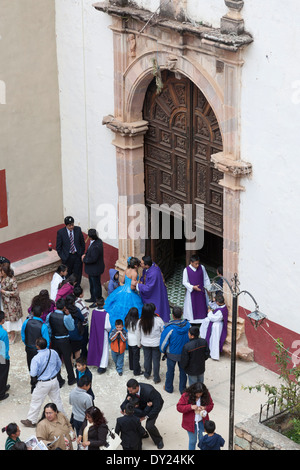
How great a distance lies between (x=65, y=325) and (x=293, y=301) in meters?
3.13

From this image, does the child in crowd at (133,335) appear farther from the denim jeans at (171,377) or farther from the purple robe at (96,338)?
the denim jeans at (171,377)

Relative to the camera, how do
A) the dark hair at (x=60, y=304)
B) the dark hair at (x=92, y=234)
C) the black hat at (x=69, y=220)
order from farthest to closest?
the black hat at (x=69, y=220)
the dark hair at (x=92, y=234)
the dark hair at (x=60, y=304)

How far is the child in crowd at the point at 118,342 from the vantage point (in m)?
13.5

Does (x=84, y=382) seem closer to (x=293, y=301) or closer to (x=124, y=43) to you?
(x=293, y=301)

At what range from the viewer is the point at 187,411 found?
38.0 feet

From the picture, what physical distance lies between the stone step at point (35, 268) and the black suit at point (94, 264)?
1158mm

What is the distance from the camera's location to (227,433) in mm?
12570

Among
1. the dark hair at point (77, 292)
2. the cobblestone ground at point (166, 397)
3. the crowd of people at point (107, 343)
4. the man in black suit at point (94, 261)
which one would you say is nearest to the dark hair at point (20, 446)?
the crowd of people at point (107, 343)

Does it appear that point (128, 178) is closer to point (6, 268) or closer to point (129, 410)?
point (6, 268)

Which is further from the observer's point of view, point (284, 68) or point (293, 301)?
point (293, 301)

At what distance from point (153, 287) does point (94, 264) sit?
1456 millimetres

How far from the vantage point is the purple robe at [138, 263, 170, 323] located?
14.6 m

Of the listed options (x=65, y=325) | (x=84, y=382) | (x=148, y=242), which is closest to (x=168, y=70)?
(x=148, y=242)

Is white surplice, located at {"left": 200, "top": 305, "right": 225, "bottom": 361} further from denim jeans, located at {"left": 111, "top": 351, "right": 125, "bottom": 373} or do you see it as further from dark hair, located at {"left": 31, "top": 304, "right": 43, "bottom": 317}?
dark hair, located at {"left": 31, "top": 304, "right": 43, "bottom": 317}
